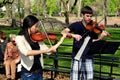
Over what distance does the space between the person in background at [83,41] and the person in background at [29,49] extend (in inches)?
43.1

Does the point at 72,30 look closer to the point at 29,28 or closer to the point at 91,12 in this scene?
the point at 91,12

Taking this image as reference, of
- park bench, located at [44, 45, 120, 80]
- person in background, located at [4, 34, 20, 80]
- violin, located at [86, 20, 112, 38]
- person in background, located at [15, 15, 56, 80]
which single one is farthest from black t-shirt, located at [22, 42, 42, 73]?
person in background, located at [4, 34, 20, 80]

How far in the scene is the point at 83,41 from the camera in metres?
6.71

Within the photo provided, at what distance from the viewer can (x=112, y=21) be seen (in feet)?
221

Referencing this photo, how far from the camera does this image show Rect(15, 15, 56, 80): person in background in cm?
546

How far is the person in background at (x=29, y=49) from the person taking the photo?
546 centimetres

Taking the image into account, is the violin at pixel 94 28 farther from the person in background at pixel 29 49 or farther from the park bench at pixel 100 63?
the park bench at pixel 100 63

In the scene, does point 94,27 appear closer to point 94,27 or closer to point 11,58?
point 94,27

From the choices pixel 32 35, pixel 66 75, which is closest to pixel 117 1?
pixel 66 75

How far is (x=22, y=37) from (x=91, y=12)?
1.65 meters

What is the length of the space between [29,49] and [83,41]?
1.50 m

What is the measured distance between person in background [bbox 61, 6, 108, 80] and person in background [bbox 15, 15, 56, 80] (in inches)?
43.1

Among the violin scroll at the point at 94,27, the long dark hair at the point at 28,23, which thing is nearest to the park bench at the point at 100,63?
the violin scroll at the point at 94,27

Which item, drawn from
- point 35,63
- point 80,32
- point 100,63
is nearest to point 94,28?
point 80,32
